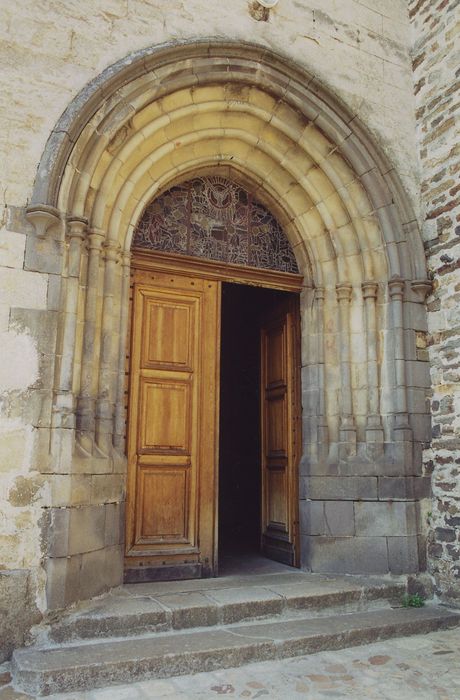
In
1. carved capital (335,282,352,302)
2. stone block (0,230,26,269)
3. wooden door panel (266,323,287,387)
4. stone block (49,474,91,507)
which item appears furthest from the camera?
wooden door panel (266,323,287,387)

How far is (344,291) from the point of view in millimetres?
4844

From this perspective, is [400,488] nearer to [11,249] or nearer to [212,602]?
[212,602]

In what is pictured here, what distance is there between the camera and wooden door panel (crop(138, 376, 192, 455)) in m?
4.39

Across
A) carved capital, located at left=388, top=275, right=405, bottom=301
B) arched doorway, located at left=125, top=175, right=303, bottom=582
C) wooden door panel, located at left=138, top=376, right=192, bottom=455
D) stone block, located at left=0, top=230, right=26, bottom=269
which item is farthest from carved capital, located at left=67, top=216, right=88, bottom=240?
carved capital, located at left=388, top=275, right=405, bottom=301

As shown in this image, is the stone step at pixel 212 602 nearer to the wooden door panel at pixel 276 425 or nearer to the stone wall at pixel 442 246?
the stone wall at pixel 442 246

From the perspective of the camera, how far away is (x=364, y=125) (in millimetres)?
4836

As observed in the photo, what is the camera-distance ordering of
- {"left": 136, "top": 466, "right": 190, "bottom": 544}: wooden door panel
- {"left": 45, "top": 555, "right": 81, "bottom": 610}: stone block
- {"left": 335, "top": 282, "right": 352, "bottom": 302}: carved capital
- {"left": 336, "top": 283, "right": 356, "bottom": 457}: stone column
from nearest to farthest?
{"left": 45, "top": 555, "right": 81, "bottom": 610}: stone block, {"left": 136, "top": 466, "right": 190, "bottom": 544}: wooden door panel, {"left": 336, "top": 283, "right": 356, "bottom": 457}: stone column, {"left": 335, "top": 282, "right": 352, "bottom": 302}: carved capital

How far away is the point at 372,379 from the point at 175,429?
1.52 m

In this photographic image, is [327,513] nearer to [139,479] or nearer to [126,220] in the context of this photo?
[139,479]

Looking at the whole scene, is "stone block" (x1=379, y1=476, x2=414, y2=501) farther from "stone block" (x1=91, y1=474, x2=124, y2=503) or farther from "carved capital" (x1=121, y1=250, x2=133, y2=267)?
"carved capital" (x1=121, y1=250, x2=133, y2=267)

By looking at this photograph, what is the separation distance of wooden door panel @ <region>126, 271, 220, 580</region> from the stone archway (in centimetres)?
43

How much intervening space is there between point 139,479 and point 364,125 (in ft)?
10.4

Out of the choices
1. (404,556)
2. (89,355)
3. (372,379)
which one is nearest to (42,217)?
(89,355)

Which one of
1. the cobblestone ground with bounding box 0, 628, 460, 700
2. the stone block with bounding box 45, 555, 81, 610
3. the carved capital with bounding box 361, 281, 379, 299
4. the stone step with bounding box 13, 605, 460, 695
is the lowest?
the cobblestone ground with bounding box 0, 628, 460, 700
